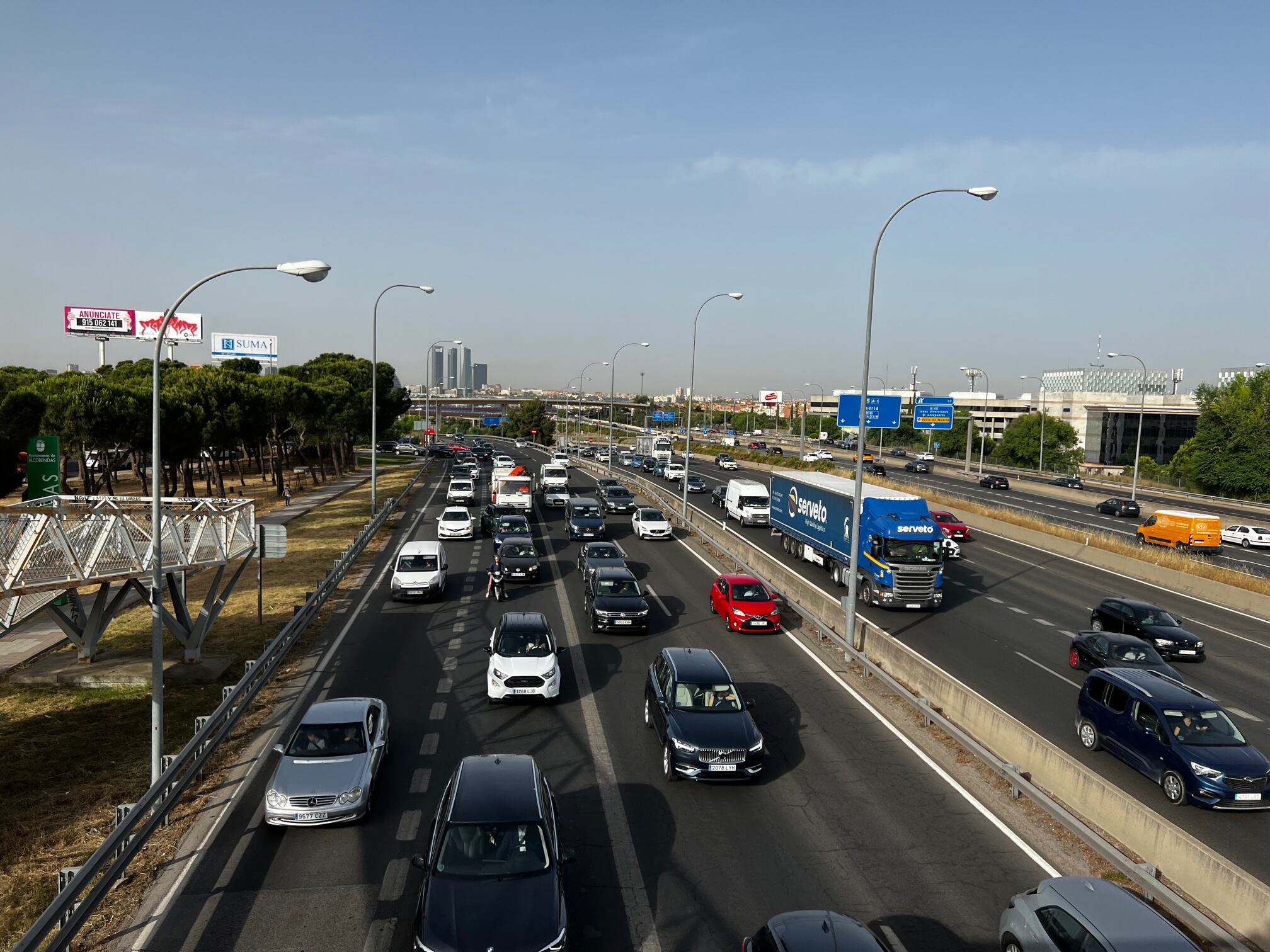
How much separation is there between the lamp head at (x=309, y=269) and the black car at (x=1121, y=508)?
2161 inches

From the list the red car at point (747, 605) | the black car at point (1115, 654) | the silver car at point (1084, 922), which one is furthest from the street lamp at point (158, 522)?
the black car at point (1115, 654)

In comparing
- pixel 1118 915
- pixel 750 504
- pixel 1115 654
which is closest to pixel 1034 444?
pixel 750 504

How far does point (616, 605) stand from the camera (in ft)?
73.8

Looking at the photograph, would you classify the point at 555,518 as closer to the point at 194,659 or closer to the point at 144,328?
the point at 194,659

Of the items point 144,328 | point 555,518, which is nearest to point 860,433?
point 555,518

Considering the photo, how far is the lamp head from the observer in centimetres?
1209

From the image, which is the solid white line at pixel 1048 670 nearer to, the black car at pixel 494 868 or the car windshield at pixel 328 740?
the black car at pixel 494 868

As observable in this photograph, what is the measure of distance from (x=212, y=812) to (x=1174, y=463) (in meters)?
93.0

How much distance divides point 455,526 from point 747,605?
18.7m

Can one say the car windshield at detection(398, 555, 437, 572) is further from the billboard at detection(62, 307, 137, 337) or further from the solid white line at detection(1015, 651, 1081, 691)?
the billboard at detection(62, 307, 137, 337)

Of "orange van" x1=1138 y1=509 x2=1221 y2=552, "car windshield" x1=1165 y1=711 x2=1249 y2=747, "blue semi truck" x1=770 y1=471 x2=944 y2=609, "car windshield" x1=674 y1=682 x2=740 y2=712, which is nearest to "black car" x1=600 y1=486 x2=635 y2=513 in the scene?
"blue semi truck" x1=770 y1=471 x2=944 y2=609

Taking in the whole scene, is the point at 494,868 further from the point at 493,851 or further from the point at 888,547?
the point at 888,547

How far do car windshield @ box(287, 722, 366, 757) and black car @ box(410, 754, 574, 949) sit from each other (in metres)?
2.60

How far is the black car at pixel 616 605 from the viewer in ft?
72.8
